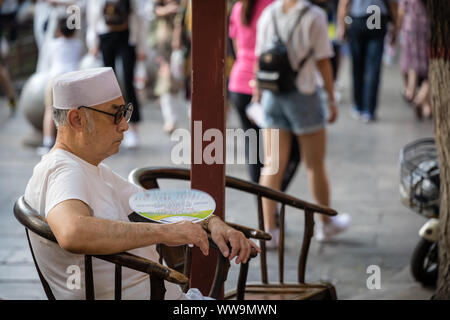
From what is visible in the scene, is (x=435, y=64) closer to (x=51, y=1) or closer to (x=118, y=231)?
(x=118, y=231)

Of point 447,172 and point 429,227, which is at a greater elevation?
point 447,172

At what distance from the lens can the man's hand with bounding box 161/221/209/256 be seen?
9.37 feet

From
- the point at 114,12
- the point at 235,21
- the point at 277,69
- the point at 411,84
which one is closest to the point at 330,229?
the point at 277,69

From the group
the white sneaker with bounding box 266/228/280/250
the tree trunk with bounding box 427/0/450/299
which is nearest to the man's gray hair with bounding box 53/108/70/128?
the tree trunk with bounding box 427/0/450/299

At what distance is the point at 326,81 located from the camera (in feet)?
18.5

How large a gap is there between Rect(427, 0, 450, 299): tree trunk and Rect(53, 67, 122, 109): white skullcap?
193 cm

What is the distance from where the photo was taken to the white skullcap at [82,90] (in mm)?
2967

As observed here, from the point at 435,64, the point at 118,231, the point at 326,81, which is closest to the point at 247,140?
the point at 326,81

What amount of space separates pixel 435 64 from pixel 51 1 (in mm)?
6325

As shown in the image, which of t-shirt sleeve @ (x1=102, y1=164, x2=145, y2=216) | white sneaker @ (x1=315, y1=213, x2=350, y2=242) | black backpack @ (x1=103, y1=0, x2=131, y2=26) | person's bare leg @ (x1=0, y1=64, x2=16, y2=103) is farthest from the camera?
person's bare leg @ (x1=0, y1=64, x2=16, y2=103)

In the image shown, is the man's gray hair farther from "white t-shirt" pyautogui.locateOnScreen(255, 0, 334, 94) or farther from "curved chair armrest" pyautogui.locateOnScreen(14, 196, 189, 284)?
"white t-shirt" pyautogui.locateOnScreen(255, 0, 334, 94)

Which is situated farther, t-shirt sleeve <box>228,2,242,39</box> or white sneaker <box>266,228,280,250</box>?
t-shirt sleeve <box>228,2,242,39</box>

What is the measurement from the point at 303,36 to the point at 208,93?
223cm
